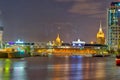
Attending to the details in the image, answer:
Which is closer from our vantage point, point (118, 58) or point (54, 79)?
point (54, 79)

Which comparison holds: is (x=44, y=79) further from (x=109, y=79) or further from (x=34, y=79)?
(x=109, y=79)

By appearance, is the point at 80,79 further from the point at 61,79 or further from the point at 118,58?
the point at 118,58

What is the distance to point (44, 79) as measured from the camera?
46.9 metres

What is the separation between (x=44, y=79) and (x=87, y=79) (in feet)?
17.8

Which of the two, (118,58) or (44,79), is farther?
(118,58)

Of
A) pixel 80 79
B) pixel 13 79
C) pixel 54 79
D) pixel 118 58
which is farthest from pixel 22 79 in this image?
pixel 118 58

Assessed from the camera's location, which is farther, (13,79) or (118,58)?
(118,58)

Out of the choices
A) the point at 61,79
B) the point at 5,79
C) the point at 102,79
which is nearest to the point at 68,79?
the point at 61,79

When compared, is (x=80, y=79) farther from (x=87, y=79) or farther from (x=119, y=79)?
(x=119, y=79)

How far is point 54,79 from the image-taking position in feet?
153

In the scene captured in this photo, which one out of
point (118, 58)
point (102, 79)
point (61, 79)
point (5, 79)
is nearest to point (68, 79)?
point (61, 79)

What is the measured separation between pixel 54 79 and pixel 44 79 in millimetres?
1292

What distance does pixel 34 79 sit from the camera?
47.0 m

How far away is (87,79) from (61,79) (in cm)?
330
